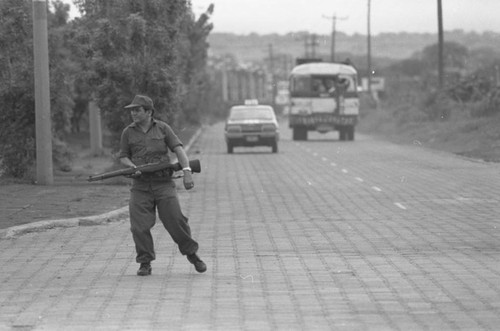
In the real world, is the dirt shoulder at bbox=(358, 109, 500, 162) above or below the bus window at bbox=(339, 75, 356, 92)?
below

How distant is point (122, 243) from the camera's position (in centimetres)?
1596

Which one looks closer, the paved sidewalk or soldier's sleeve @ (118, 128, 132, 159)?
the paved sidewalk

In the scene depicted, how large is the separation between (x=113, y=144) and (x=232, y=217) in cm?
1001

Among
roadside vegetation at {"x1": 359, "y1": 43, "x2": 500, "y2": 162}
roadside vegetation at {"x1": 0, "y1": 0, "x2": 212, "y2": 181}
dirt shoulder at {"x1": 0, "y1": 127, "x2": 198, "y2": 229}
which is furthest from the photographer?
roadside vegetation at {"x1": 359, "y1": 43, "x2": 500, "y2": 162}

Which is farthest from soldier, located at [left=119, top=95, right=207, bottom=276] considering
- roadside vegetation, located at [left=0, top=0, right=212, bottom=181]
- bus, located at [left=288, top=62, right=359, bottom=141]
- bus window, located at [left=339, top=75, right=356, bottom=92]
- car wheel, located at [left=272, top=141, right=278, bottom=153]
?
bus window, located at [left=339, top=75, right=356, bottom=92]

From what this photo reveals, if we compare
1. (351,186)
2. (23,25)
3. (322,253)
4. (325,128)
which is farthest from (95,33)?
(325,128)

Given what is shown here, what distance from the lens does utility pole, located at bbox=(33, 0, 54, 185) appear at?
2470cm

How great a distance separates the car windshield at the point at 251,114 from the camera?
44.0 metres

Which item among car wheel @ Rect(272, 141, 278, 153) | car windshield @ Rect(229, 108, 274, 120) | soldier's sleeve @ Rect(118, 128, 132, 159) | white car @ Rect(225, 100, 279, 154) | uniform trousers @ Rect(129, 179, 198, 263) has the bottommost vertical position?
car wheel @ Rect(272, 141, 278, 153)

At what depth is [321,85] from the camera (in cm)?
5738

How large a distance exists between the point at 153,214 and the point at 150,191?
0.24m

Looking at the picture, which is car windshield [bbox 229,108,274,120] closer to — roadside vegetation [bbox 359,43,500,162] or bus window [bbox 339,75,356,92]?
roadside vegetation [bbox 359,43,500,162]

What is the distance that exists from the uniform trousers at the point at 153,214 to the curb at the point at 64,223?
404 cm

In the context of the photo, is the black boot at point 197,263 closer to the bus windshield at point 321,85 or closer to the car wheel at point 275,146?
the car wheel at point 275,146
